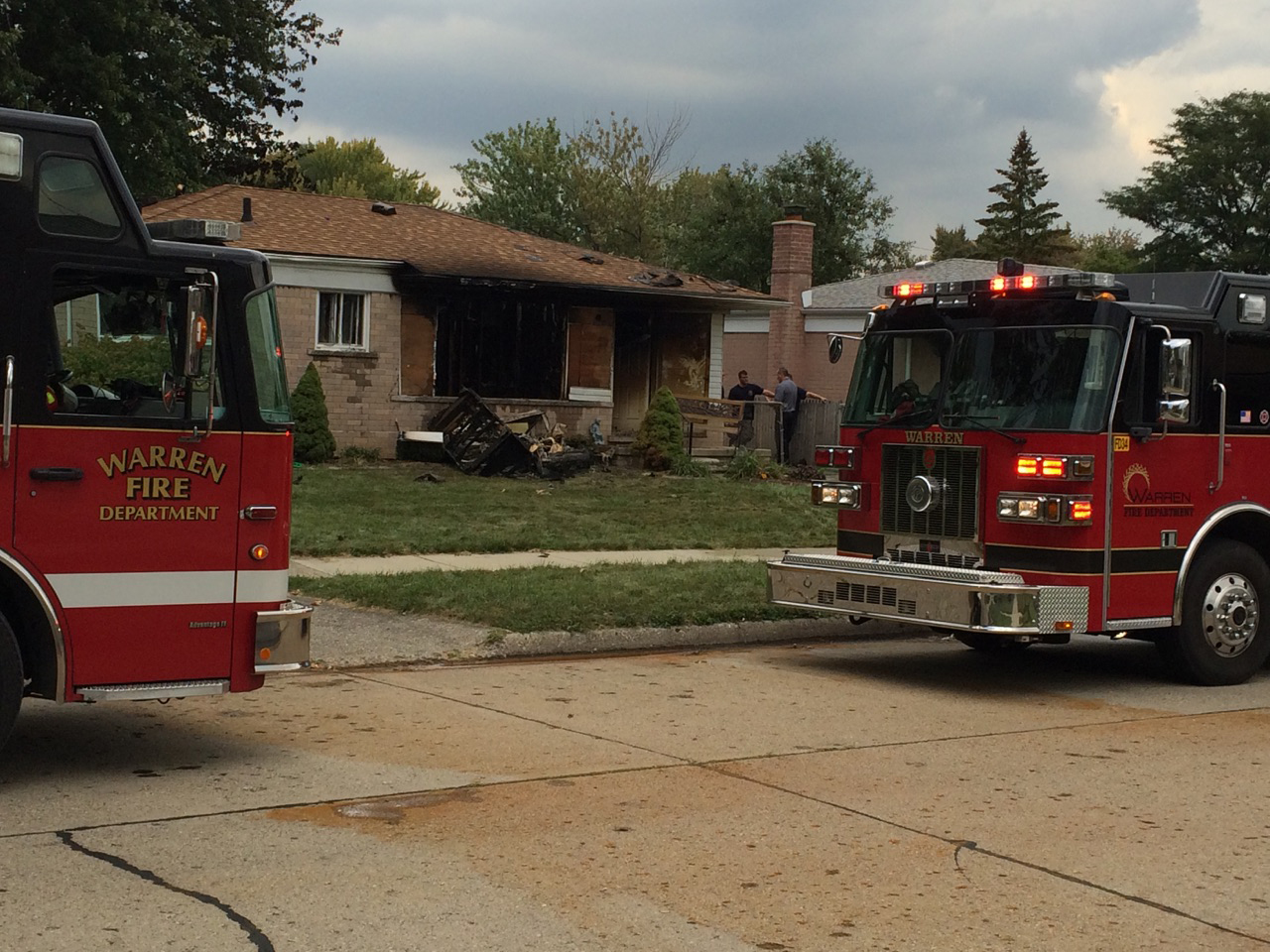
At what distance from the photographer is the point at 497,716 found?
28.3 feet

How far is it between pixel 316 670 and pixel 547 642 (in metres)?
1.78

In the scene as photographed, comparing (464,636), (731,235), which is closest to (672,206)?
(731,235)

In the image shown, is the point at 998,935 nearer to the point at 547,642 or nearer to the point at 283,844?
the point at 283,844

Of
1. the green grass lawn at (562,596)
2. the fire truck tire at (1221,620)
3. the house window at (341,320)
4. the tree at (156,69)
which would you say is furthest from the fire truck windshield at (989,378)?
the tree at (156,69)

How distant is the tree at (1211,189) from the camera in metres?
57.1

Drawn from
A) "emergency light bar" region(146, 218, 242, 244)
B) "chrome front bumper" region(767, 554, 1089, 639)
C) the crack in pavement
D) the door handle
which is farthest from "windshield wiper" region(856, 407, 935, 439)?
the crack in pavement

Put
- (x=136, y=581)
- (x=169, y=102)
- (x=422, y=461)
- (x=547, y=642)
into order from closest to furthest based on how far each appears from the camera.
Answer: (x=136, y=581), (x=547, y=642), (x=422, y=461), (x=169, y=102)

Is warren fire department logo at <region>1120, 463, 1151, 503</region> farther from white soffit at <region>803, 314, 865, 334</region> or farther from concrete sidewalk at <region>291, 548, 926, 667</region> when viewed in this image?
white soffit at <region>803, 314, 865, 334</region>

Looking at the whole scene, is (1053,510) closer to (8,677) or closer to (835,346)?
(835,346)

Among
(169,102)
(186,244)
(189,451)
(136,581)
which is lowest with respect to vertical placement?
(136,581)

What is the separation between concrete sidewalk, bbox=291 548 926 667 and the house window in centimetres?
1174

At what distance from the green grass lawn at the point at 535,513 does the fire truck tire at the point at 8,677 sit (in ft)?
25.4

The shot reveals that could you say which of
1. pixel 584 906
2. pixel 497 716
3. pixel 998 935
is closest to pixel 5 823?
pixel 584 906

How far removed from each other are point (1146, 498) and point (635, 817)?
16.2 ft
